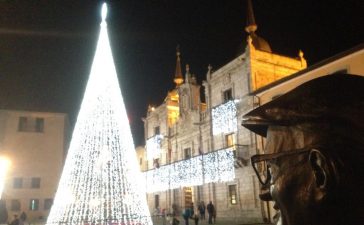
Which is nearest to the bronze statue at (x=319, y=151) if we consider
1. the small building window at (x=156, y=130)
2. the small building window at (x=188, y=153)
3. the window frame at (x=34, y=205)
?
the small building window at (x=188, y=153)

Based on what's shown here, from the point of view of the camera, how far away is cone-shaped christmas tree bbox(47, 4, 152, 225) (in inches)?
525

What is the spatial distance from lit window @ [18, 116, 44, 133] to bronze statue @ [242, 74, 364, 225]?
4250 cm

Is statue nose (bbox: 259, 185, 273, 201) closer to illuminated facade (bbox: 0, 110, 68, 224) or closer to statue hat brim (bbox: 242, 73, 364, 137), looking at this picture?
statue hat brim (bbox: 242, 73, 364, 137)

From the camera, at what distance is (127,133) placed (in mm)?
14000

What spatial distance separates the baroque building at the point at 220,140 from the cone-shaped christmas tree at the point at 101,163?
21.8ft

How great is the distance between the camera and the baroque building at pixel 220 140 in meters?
26.6

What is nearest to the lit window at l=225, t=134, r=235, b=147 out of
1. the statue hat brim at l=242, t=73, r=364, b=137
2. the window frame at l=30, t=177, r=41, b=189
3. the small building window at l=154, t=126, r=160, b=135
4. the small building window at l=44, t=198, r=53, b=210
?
the small building window at l=154, t=126, r=160, b=135

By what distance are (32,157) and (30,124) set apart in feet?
12.9

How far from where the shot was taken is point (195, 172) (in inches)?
1244

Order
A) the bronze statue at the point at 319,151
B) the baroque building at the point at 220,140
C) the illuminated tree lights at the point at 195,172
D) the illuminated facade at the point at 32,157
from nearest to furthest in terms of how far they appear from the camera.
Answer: the bronze statue at the point at 319,151 → the baroque building at the point at 220,140 → the illuminated tree lights at the point at 195,172 → the illuminated facade at the point at 32,157

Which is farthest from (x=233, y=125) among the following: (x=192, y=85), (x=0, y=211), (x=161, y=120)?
(x=0, y=211)

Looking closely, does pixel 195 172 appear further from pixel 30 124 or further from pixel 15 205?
pixel 30 124

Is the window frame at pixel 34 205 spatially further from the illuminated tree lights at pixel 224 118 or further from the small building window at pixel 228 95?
the small building window at pixel 228 95

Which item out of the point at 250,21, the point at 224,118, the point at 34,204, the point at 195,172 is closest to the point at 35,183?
the point at 34,204
